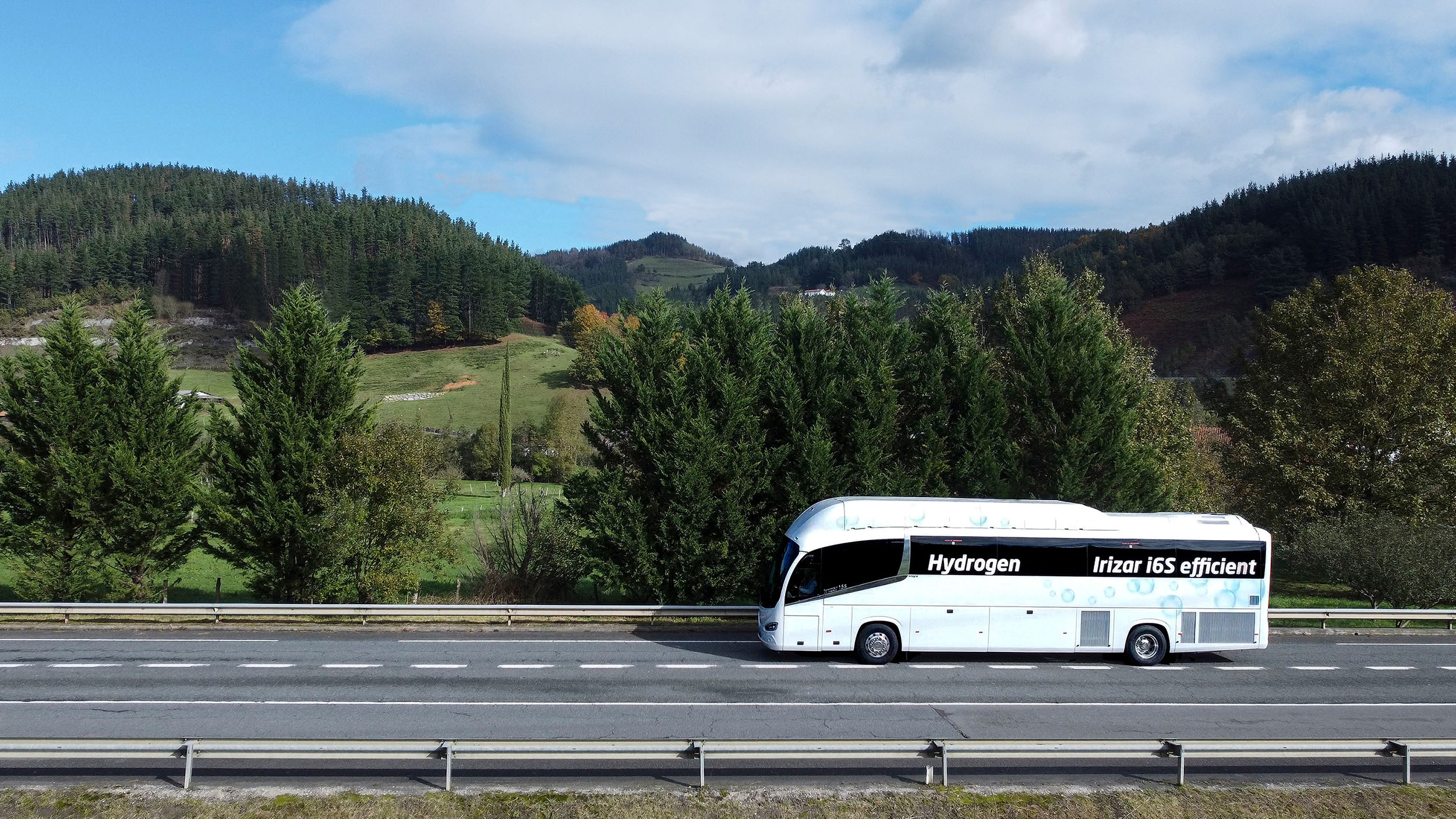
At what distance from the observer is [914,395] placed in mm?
27031

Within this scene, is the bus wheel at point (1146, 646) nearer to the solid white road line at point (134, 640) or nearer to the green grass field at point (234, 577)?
the green grass field at point (234, 577)

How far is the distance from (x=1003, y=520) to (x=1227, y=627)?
16.5 feet

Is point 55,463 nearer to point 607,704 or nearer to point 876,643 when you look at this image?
point 607,704

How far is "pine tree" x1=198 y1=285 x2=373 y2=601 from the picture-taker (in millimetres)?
24234

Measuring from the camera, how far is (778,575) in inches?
747

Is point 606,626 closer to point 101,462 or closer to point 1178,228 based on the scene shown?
point 101,462

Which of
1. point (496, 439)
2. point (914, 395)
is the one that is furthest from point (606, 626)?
point (496, 439)

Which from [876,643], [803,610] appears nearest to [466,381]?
[803,610]

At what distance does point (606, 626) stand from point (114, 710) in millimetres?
9842

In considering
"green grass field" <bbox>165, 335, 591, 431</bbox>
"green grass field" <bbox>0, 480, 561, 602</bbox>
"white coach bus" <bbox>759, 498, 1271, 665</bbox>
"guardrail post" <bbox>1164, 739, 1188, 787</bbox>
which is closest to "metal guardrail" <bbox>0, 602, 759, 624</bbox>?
"green grass field" <bbox>0, 480, 561, 602</bbox>

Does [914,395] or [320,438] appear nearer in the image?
[320,438]

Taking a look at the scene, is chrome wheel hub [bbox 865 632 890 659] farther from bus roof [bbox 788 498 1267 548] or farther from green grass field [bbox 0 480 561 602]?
green grass field [bbox 0 480 561 602]

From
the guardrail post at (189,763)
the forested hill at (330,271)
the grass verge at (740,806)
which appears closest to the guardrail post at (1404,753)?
the grass verge at (740,806)

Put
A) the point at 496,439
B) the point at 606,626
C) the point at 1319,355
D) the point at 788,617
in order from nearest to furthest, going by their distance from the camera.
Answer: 1. the point at 788,617
2. the point at 606,626
3. the point at 1319,355
4. the point at 496,439
